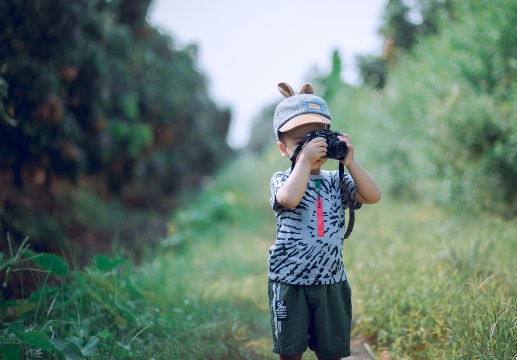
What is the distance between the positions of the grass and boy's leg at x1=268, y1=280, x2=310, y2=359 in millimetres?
814

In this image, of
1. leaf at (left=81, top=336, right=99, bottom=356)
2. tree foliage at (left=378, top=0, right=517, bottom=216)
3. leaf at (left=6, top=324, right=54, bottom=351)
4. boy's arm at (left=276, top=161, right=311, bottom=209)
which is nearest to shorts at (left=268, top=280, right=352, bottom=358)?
boy's arm at (left=276, top=161, right=311, bottom=209)

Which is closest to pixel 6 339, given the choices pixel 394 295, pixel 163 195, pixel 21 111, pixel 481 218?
pixel 394 295

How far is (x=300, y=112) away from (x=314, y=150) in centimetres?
24

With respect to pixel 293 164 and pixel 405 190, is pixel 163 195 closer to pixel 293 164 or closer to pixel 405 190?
pixel 405 190

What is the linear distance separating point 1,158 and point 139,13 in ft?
18.7

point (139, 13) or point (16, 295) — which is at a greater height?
point (139, 13)

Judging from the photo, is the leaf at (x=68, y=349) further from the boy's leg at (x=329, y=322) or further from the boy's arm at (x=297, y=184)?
the boy's arm at (x=297, y=184)

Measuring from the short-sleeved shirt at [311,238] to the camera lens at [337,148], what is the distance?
21 centimetres

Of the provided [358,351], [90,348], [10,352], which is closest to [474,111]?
[358,351]

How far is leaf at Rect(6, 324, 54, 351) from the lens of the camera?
2.57 meters

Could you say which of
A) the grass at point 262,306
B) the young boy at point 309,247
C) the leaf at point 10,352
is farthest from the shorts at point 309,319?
the leaf at point 10,352

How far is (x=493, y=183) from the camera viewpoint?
618cm

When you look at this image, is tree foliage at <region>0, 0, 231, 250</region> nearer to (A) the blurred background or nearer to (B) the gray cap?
(A) the blurred background

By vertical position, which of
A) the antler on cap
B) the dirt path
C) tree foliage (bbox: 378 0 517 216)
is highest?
tree foliage (bbox: 378 0 517 216)
